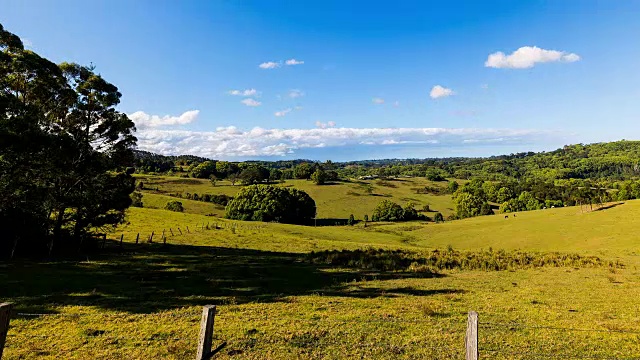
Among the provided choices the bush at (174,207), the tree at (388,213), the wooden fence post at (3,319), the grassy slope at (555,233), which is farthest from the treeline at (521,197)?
the wooden fence post at (3,319)

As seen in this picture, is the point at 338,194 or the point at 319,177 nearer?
the point at 338,194

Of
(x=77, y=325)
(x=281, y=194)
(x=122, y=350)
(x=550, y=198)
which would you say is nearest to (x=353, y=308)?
(x=122, y=350)

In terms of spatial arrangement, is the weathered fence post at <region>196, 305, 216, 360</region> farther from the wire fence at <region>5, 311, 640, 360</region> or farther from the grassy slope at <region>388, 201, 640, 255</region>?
the grassy slope at <region>388, 201, 640, 255</region>

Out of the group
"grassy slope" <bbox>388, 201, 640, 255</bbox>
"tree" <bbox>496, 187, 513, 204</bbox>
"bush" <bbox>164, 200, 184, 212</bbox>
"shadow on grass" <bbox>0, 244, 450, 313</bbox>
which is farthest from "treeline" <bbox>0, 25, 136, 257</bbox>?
"tree" <bbox>496, 187, 513, 204</bbox>

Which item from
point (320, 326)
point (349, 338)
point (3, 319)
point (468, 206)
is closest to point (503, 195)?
point (468, 206)

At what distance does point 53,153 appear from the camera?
28047 millimetres

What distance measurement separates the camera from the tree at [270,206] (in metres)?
107

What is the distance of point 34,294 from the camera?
19078 mm

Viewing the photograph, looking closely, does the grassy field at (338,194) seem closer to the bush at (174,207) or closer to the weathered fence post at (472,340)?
the bush at (174,207)

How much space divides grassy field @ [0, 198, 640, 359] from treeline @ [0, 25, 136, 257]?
16.4ft

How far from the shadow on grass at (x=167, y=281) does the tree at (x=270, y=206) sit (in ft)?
232

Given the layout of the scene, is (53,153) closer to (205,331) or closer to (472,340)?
(205,331)

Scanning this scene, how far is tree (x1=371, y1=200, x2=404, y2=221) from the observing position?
4869 inches

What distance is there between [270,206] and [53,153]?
3128 inches
